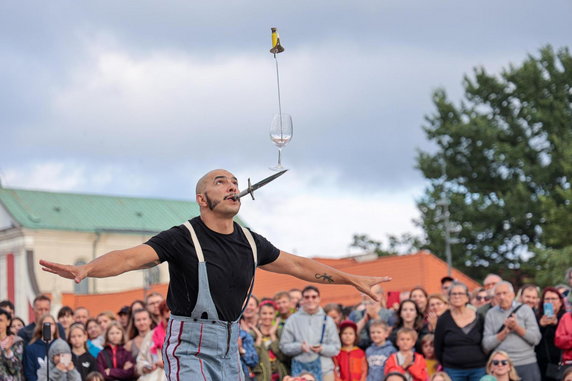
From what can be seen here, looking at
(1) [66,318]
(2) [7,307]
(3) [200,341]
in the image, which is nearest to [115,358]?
(1) [66,318]

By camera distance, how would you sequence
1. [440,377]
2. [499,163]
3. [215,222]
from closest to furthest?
[215,222] → [440,377] → [499,163]

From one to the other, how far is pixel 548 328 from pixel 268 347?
3.44m

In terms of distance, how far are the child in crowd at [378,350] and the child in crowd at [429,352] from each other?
15.8 inches

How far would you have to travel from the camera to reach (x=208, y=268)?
24.9 feet

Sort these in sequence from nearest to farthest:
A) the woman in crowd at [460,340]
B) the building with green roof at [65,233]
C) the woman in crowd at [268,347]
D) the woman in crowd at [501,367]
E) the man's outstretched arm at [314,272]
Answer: the man's outstretched arm at [314,272] → the woman in crowd at [501,367] → the woman in crowd at [460,340] → the woman in crowd at [268,347] → the building with green roof at [65,233]

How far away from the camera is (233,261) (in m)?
7.72

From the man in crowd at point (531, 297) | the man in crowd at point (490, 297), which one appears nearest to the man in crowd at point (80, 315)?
the man in crowd at point (490, 297)

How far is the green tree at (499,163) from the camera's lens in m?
54.2

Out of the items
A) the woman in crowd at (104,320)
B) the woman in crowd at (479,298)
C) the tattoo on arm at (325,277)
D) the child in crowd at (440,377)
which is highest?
the woman in crowd at (104,320)

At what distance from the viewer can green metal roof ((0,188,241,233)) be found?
69562 mm

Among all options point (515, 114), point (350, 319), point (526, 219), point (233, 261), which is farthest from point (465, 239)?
point (233, 261)

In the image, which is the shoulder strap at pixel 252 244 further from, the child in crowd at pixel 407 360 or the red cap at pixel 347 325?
the red cap at pixel 347 325

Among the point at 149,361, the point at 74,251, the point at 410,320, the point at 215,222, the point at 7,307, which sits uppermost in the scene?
the point at 74,251

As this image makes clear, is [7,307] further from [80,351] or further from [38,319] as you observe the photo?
[80,351]
